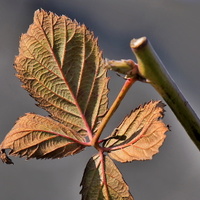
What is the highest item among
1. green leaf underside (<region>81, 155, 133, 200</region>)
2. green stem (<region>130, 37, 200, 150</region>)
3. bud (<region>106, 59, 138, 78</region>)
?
bud (<region>106, 59, 138, 78</region>)

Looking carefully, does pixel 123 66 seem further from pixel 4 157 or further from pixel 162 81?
pixel 4 157

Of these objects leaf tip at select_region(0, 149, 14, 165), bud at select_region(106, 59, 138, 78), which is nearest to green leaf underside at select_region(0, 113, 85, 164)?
leaf tip at select_region(0, 149, 14, 165)

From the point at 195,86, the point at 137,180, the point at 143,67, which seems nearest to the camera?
the point at 143,67

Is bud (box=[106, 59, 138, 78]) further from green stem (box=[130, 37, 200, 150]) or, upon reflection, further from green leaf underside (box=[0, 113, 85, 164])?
green leaf underside (box=[0, 113, 85, 164])

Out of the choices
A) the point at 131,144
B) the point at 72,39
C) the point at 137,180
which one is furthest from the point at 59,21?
the point at 137,180

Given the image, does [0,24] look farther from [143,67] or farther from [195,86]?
[143,67]

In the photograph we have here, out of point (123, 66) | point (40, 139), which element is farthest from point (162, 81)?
point (40, 139)
